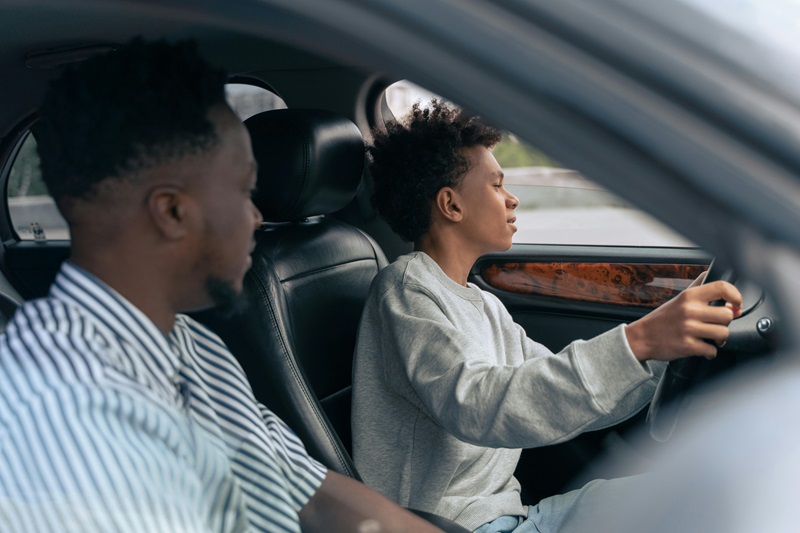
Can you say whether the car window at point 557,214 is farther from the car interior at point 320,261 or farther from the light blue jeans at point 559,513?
the light blue jeans at point 559,513

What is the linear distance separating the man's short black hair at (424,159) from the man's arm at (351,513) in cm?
78

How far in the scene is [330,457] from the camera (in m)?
1.70

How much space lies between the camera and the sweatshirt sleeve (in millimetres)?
1303

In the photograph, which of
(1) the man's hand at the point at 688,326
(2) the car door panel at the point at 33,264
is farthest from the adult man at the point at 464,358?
(2) the car door panel at the point at 33,264

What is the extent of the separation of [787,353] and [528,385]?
0.80 m

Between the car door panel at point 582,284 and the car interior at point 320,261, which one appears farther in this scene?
the car door panel at point 582,284

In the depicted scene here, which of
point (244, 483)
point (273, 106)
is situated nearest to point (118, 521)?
point (244, 483)

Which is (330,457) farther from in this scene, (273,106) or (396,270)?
(273,106)

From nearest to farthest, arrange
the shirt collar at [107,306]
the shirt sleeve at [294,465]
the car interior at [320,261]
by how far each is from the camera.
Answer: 1. the shirt collar at [107,306]
2. the shirt sleeve at [294,465]
3. the car interior at [320,261]

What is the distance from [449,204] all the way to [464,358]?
430 millimetres

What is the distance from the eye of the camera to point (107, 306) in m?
0.95

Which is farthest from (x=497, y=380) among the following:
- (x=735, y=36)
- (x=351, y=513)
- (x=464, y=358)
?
(x=735, y=36)

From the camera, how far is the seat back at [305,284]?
5.77 feet

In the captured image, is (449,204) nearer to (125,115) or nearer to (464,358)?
(464,358)
